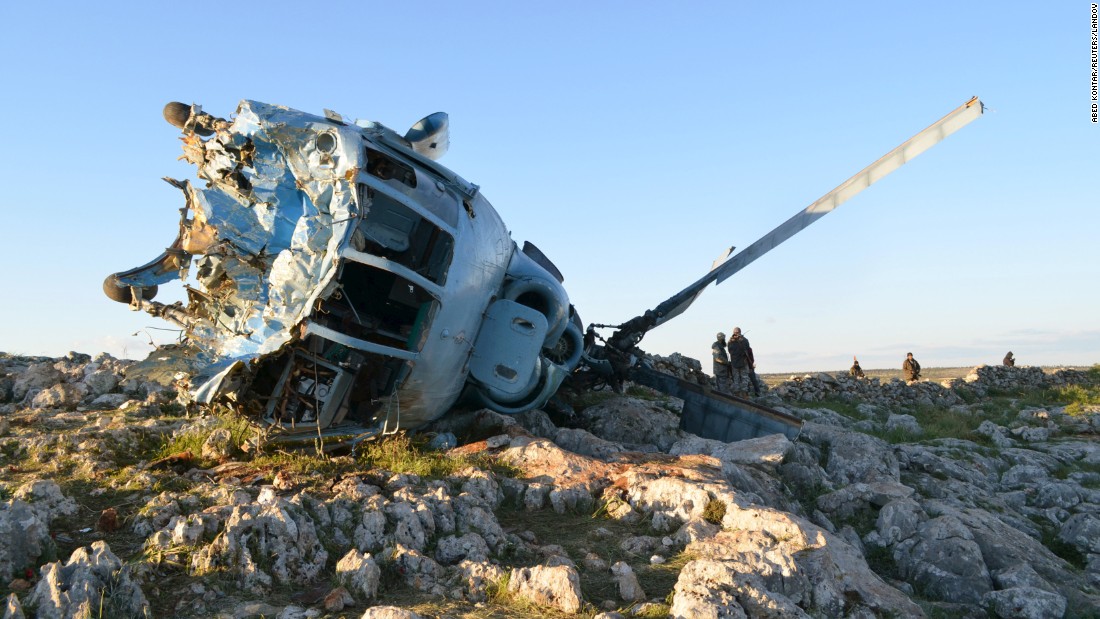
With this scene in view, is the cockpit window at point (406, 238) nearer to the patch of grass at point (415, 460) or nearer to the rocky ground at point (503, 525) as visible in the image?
the patch of grass at point (415, 460)

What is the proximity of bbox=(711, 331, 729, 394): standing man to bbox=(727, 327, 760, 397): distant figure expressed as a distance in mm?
141

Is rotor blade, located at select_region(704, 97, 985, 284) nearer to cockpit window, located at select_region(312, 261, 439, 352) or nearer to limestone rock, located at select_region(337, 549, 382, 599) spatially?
cockpit window, located at select_region(312, 261, 439, 352)

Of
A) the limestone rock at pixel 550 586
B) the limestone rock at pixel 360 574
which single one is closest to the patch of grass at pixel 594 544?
the limestone rock at pixel 550 586

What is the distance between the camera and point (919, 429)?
54.3ft

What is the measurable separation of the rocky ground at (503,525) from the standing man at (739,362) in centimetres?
842

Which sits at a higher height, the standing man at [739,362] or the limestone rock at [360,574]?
the standing man at [739,362]

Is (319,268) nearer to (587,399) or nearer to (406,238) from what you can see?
(406,238)

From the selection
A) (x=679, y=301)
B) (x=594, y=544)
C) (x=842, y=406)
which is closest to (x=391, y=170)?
(x=594, y=544)

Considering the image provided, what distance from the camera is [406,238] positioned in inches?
377

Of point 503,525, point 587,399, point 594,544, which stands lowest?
point 503,525

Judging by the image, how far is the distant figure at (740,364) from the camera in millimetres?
20938

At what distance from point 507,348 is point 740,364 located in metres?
12.2

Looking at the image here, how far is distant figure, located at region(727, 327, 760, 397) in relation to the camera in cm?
2094

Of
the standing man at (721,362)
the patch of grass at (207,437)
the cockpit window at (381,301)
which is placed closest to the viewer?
the patch of grass at (207,437)
